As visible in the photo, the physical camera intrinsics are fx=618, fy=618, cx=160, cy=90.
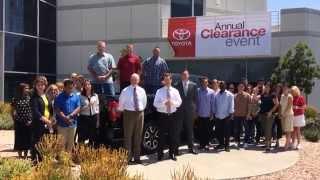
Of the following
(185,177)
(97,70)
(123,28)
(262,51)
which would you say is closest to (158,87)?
(97,70)

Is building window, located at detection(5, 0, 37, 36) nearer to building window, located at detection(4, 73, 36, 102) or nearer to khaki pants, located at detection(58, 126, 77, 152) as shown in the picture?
building window, located at detection(4, 73, 36, 102)

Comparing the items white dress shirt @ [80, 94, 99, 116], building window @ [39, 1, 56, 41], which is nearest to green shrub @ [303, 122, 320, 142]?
white dress shirt @ [80, 94, 99, 116]

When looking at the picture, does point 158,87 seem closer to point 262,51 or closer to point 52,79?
point 262,51

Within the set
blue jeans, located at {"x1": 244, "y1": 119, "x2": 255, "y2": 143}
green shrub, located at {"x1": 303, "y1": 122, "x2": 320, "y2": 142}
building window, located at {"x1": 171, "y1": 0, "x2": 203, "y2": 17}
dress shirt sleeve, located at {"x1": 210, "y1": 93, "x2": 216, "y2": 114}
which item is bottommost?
green shrub, located at {"x1": 303, "y1": 122, "x2": 320, "y2": 142}

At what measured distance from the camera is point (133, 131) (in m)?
12.4

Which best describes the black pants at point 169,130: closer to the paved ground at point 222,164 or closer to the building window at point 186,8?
the paved ground at point 222,164

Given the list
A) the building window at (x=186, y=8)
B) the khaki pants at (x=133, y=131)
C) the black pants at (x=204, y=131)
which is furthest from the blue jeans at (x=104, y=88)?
the building window at (x=186, y=8)

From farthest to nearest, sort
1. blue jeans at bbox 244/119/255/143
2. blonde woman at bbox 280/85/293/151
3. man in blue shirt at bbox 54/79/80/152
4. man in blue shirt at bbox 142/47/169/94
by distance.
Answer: blue jeans at bbox 244/119/255/143 → blonde woman at bbox 280/85/293/151 → man in blue shirt at bbox 142/47/169/94 → man in blue shirt at bbox 54/79/80/152

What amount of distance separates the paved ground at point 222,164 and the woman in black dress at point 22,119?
1021 mm

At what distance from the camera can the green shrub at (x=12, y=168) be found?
26.6 ft

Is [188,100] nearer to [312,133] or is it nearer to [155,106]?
[155,106]

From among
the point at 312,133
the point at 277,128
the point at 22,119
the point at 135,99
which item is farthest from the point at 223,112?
the point at 22,119

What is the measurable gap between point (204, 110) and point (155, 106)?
226 centimetres

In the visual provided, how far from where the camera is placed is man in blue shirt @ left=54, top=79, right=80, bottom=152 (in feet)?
38.0
